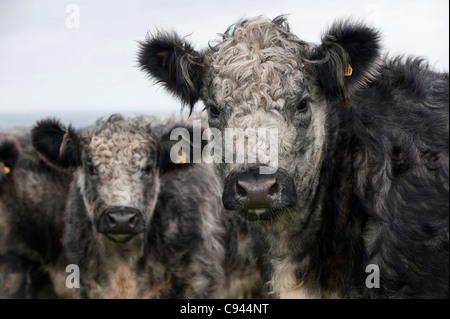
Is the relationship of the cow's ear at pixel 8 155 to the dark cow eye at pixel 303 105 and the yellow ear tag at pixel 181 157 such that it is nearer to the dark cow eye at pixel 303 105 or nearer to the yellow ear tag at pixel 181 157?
the yellow ear tag at pixel 181 157

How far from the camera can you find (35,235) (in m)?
8.95

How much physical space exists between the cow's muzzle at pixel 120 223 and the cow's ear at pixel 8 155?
215 cm

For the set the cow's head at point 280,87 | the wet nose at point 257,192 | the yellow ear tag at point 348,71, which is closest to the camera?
the wet nose at point 257,192

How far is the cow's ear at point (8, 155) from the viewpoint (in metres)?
8.72

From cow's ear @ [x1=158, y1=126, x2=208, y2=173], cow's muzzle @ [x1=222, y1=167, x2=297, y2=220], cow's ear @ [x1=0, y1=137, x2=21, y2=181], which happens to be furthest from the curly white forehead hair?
cow's ear @ [x1=0, y1=137, x2=21, y2=181]

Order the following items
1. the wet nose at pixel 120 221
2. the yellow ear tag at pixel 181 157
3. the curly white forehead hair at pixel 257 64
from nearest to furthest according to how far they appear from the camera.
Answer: the curly white forehead hair at pixel 257 64 → the wet nose at pixel 120 221 → the yellow ear tag at pixel 181 157

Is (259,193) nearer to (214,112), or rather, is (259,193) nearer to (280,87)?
(280,87)

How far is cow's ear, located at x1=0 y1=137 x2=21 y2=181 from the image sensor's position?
8.72m

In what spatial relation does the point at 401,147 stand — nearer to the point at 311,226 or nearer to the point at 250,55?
the point at 311,226

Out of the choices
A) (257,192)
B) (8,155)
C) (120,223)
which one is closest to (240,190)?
(257,192)

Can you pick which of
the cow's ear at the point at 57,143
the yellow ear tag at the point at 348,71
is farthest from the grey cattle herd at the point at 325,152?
the cow's ear at the point at 57,143

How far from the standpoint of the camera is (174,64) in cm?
586
